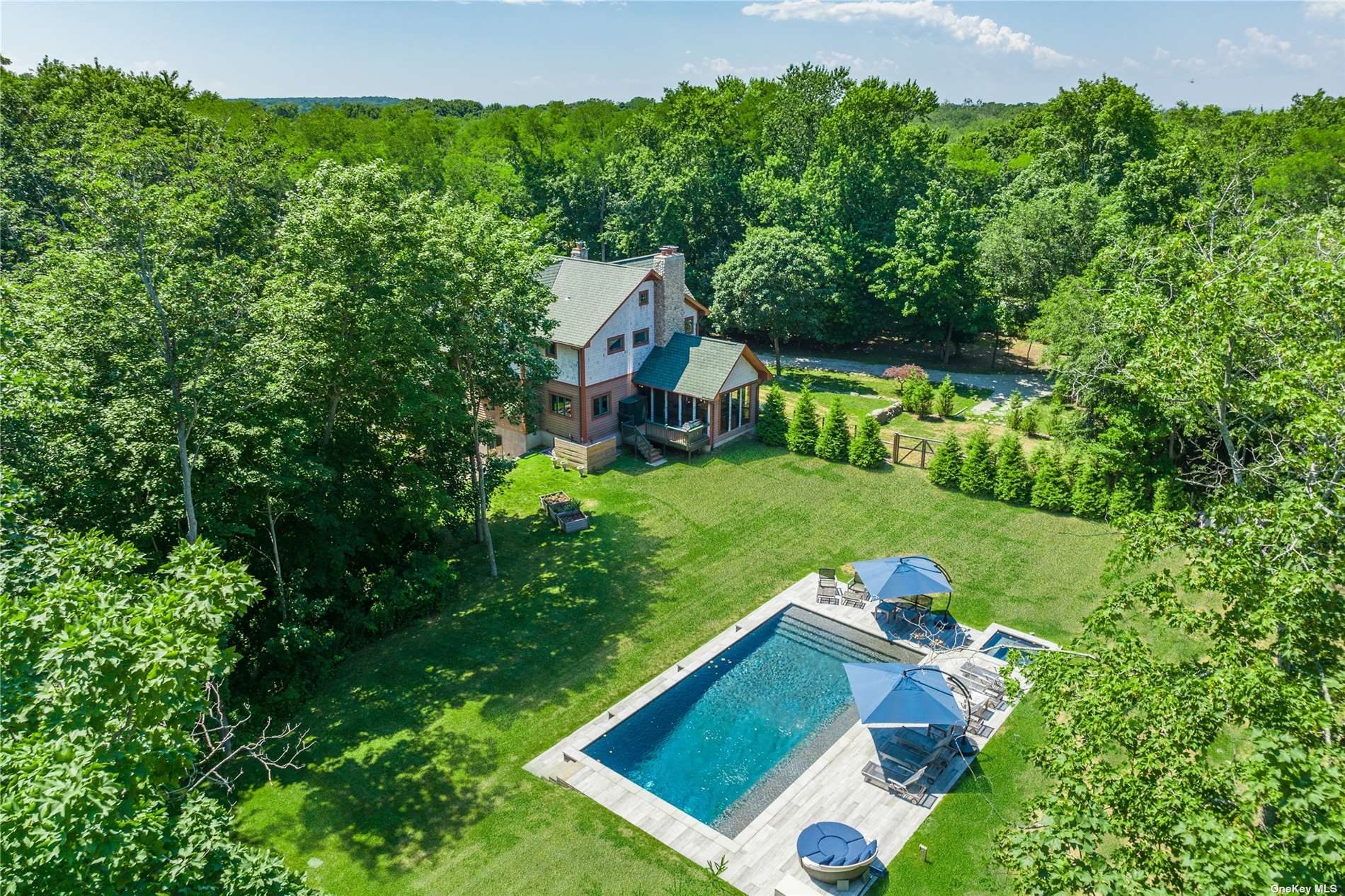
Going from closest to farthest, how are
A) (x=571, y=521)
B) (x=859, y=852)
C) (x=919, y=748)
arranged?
(x=859, y=852) < (x=919, y=748) < (x=571, y=521)

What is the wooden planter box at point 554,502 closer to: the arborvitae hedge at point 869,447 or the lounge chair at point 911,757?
the arborvitae hedge at point 869,447

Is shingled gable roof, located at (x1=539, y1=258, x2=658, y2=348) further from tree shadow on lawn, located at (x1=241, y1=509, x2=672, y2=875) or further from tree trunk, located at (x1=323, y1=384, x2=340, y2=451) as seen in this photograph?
tree trunk, located at (x1=323, y1=384, x2=340, y2=451)

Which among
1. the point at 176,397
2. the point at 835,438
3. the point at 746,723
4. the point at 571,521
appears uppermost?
the point at 176,397

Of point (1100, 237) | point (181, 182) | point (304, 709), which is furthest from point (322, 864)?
point (1100, 237)

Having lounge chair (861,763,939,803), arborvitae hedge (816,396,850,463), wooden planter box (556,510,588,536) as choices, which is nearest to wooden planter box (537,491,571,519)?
wooden planter box (556,510,588,536)

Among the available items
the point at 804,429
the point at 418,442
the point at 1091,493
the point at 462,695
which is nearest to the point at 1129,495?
the point at 1091,493

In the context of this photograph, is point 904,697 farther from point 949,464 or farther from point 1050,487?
point 949,464
